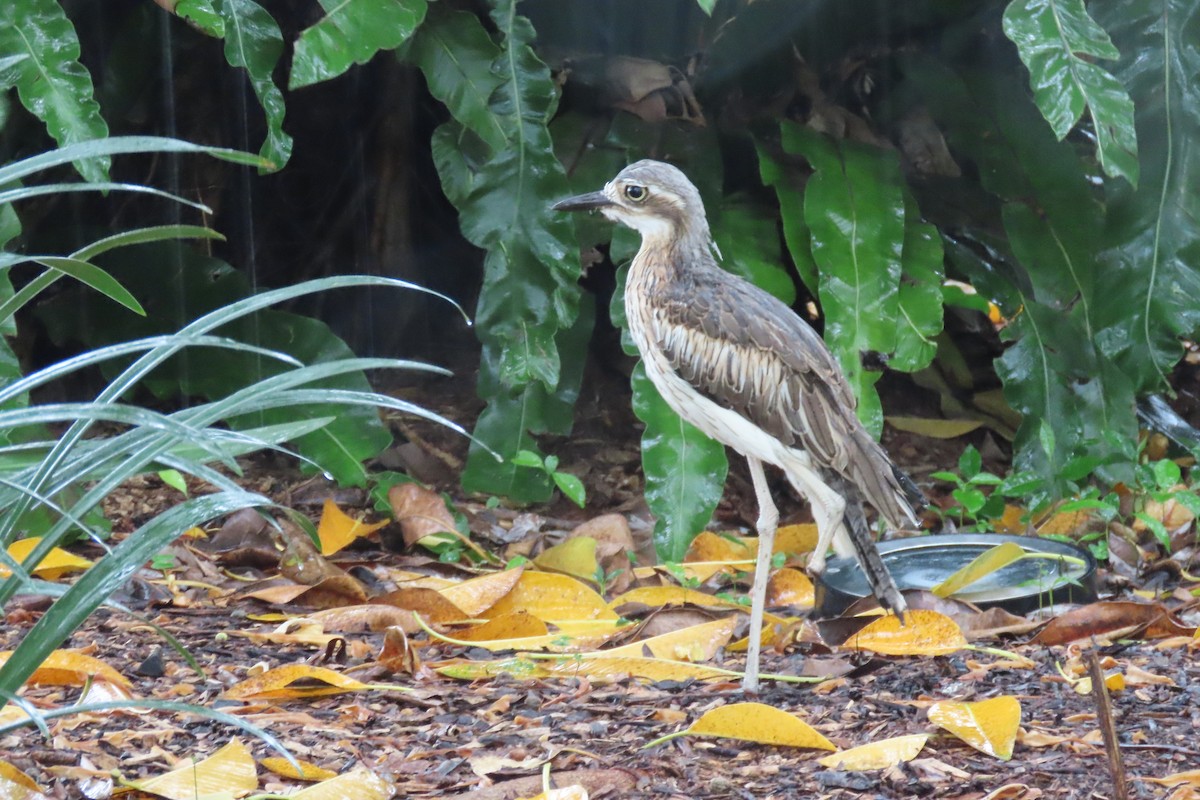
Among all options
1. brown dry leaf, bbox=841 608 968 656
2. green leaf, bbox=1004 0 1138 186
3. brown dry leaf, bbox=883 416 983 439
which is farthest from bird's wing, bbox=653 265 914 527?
brown dry leaf, bbox=883 416 983 439

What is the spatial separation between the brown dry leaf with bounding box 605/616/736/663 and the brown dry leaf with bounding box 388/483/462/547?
1.24m

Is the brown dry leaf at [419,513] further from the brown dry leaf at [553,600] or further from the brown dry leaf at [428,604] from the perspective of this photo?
the brown dry leaf at [428,604]

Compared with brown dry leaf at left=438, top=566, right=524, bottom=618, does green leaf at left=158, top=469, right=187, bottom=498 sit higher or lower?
higher

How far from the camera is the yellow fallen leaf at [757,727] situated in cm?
292

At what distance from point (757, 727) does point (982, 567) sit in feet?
3.98

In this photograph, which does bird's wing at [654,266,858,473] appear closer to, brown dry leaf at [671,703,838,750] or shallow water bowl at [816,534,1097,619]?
shallow water bowl at [816,534,1097,619]

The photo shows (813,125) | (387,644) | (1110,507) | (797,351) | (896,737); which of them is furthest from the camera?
(813,125)

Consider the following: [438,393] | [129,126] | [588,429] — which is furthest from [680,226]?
[129,126]

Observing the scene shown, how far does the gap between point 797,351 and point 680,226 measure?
613 millimetres

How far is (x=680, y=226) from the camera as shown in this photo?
425 cm

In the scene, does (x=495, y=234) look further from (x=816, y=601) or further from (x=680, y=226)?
(x=816, y=601)

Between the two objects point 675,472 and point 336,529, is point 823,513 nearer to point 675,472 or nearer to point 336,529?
point 675,472

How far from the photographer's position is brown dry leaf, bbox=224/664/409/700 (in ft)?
10.7

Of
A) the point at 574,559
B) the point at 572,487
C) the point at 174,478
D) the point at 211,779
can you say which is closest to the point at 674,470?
the point at 572,487
